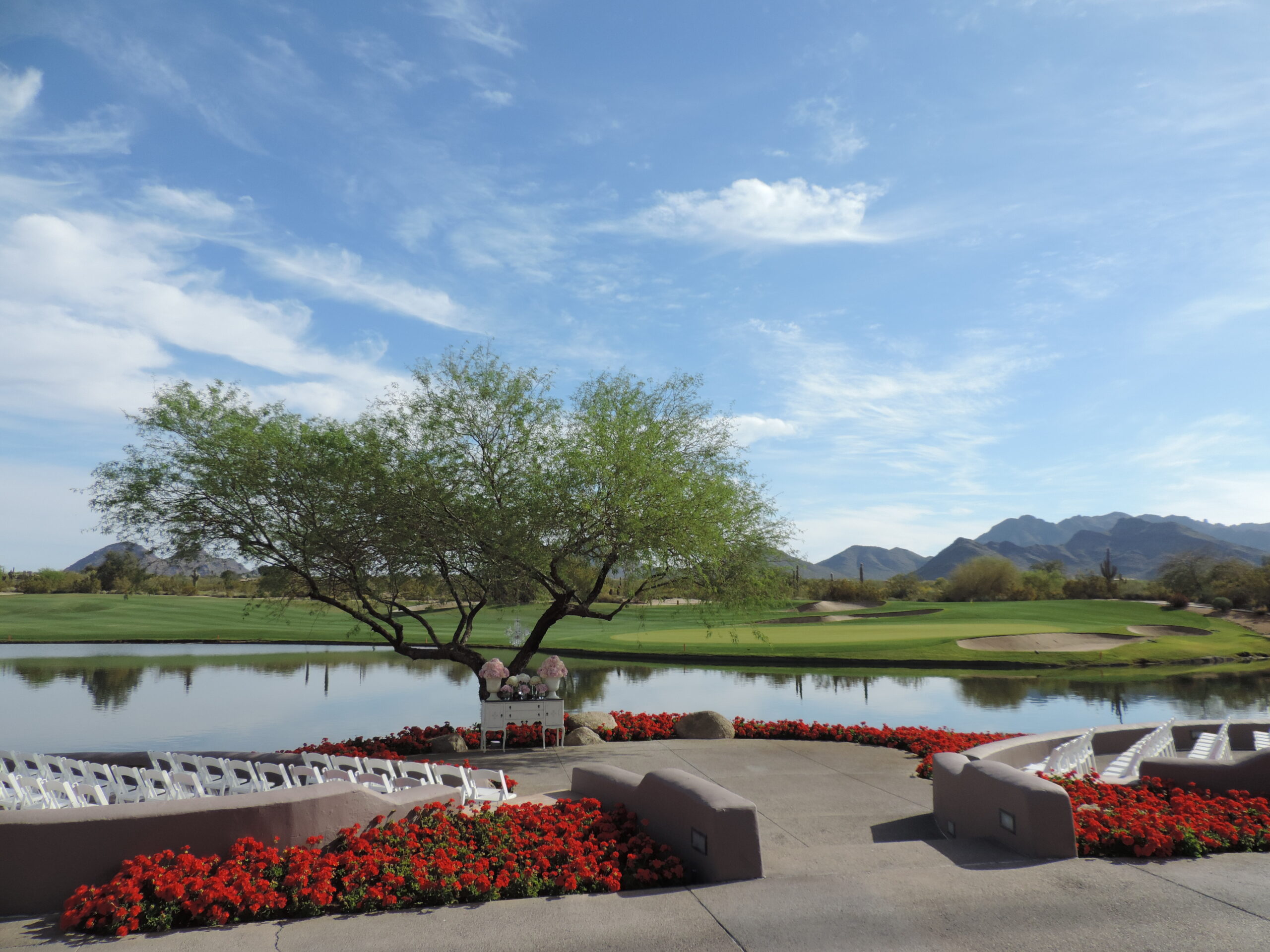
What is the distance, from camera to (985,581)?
7181 centimetres

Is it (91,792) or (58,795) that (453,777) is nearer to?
(91,792)

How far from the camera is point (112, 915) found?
5418 millimetres

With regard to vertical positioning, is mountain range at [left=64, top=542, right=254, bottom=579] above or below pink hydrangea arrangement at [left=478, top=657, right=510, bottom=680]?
above

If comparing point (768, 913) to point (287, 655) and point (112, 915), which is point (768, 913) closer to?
point (112, 915)

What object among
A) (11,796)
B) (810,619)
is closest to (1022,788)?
(11,796)

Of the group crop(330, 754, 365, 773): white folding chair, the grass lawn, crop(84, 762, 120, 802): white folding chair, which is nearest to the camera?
crop(84, 762, 120, 802): white folding chair

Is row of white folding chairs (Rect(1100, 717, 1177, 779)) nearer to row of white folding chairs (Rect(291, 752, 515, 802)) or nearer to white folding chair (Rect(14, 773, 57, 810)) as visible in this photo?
row of white folding chairs (Rect(291, 752, 515, 802))

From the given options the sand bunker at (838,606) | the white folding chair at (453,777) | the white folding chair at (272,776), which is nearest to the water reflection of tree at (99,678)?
the white folding chair at (272,776)

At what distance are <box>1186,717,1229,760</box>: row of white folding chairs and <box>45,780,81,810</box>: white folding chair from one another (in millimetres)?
13885

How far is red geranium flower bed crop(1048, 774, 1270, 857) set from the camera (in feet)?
23.1

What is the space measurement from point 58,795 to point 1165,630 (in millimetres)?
51416

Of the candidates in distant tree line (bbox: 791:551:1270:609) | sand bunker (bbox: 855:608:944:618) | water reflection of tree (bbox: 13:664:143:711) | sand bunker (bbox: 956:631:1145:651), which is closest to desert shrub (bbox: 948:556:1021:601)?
distant tree line (bbox: 791:551:1270:609)

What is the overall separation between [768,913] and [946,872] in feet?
6.10

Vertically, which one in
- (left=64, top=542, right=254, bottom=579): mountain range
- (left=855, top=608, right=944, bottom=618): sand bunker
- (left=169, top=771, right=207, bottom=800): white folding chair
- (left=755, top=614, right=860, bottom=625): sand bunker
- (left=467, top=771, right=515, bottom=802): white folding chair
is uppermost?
(left=64, top=542, right=254, bottom=579): mountain range
